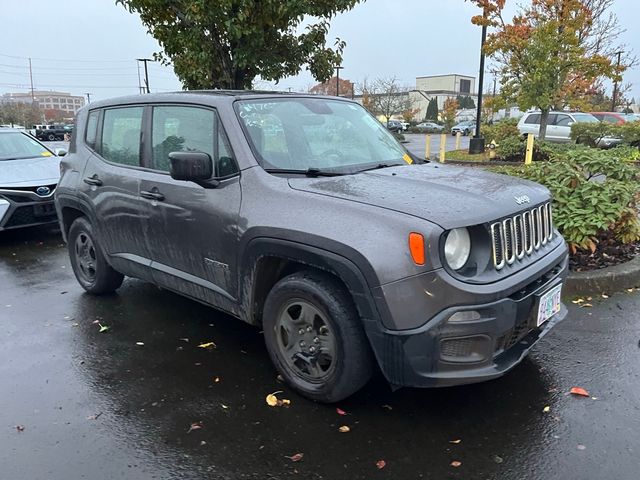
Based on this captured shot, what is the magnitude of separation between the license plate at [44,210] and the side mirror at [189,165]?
4723mm

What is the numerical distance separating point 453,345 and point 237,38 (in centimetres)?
586

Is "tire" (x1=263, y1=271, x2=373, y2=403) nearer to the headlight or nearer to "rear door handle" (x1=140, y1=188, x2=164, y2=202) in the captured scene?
the headlight

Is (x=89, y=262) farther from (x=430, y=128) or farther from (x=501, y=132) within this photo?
(x=430, y=128)

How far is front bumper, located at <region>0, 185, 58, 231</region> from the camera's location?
6.90 meters

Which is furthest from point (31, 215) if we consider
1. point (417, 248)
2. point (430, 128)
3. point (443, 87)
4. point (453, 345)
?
point (443, 87)

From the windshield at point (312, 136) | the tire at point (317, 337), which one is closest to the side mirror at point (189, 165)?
the windshield at point (312, 136)

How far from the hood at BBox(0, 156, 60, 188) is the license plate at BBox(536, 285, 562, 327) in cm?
666

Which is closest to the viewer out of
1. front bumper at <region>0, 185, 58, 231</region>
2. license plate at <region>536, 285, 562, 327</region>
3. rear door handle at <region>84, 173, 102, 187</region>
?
license plate at <region>536, 285, 562, 327</region>

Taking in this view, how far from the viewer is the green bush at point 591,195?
521 cm

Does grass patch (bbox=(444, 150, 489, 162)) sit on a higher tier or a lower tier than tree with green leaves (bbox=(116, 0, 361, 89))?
Result: lower

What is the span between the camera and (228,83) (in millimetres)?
8148

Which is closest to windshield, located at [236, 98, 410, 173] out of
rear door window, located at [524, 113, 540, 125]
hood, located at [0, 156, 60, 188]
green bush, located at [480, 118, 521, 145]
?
hood, located at [0, 156, 60, 188]

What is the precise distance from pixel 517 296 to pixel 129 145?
318 cm

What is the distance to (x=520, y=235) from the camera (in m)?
3.06
